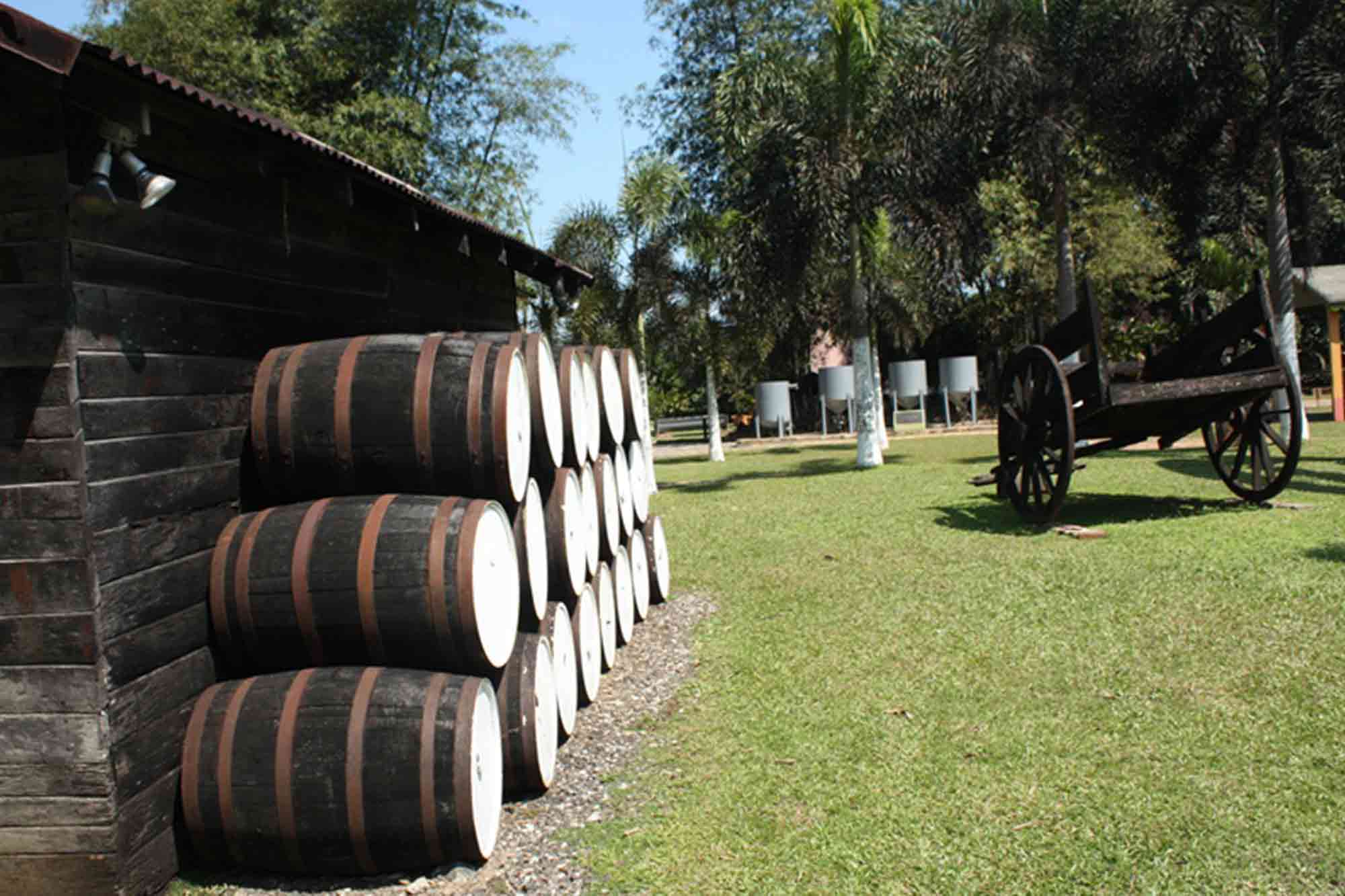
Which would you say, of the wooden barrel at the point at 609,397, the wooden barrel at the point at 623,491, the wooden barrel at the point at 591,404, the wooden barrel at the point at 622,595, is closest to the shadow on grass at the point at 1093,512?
the wooden barrel at the point at 623,491

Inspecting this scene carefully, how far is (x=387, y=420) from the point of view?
419 cm

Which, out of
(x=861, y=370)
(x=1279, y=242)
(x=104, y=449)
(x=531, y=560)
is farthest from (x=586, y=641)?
(x=1279, y=242)

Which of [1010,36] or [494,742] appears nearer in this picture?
[494,742]

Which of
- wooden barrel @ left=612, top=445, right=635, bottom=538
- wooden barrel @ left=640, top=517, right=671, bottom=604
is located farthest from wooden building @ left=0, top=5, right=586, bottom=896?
wooden barrel @ left=640, top=517, right=671, bottom=604

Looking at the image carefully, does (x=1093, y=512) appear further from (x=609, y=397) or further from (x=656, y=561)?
(x=609, y=397)

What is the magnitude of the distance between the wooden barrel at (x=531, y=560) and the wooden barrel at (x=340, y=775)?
989mm

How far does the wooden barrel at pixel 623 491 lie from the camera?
7.33 metres

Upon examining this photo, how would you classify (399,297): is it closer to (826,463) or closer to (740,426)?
(826,463)

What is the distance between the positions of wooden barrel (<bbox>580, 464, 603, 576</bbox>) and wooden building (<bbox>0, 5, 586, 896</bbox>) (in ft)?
7.23

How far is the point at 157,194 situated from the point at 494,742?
92.7 inches

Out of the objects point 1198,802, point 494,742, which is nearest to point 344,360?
point 494,742

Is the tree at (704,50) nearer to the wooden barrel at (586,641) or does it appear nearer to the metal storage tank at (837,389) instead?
the metal storage tank at (837,389)

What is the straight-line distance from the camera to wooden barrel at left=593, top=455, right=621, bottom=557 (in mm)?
6625

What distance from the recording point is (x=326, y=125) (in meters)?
20.5
